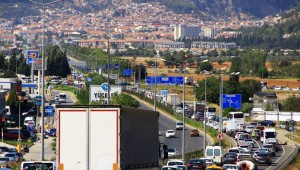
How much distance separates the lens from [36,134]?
3174 inches

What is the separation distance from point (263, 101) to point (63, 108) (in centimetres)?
8805

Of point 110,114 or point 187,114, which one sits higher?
point 110,114

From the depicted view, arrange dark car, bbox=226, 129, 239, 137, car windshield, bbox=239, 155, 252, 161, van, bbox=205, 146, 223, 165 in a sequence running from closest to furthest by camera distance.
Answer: car windshield, bbox=239, 155, 252, 161, van, bbox=205, 146, 223, 165, dark car, bbox=226, 129, 239, 137

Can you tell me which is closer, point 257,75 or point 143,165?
point 143,165

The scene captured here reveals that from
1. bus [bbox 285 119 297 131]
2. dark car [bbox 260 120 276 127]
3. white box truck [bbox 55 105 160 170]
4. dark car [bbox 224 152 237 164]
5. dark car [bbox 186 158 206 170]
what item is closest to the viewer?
white box truck [bbox 55 105 160 170]

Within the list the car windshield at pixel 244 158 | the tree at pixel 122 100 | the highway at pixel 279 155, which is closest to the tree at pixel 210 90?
the highway at pixel 279 155

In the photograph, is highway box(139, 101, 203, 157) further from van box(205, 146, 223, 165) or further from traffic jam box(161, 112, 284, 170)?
van box(205, 146, 223, 165)

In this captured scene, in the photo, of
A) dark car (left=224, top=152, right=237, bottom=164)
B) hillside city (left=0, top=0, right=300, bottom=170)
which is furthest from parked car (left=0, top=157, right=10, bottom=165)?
dark car (left=224, top=152, right=237, bottom=164)

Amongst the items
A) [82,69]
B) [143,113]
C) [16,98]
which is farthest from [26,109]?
[82,69]

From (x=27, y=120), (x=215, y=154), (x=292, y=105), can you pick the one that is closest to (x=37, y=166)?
(x=215, y=154)

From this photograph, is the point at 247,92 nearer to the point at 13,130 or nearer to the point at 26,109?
the point at 26,109

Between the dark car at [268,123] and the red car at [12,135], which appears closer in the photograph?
the red car at [12,135]

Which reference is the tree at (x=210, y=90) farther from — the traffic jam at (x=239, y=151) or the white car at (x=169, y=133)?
the white car at (x=169, y=133)

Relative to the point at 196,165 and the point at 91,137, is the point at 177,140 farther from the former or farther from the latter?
the point at 91,137
